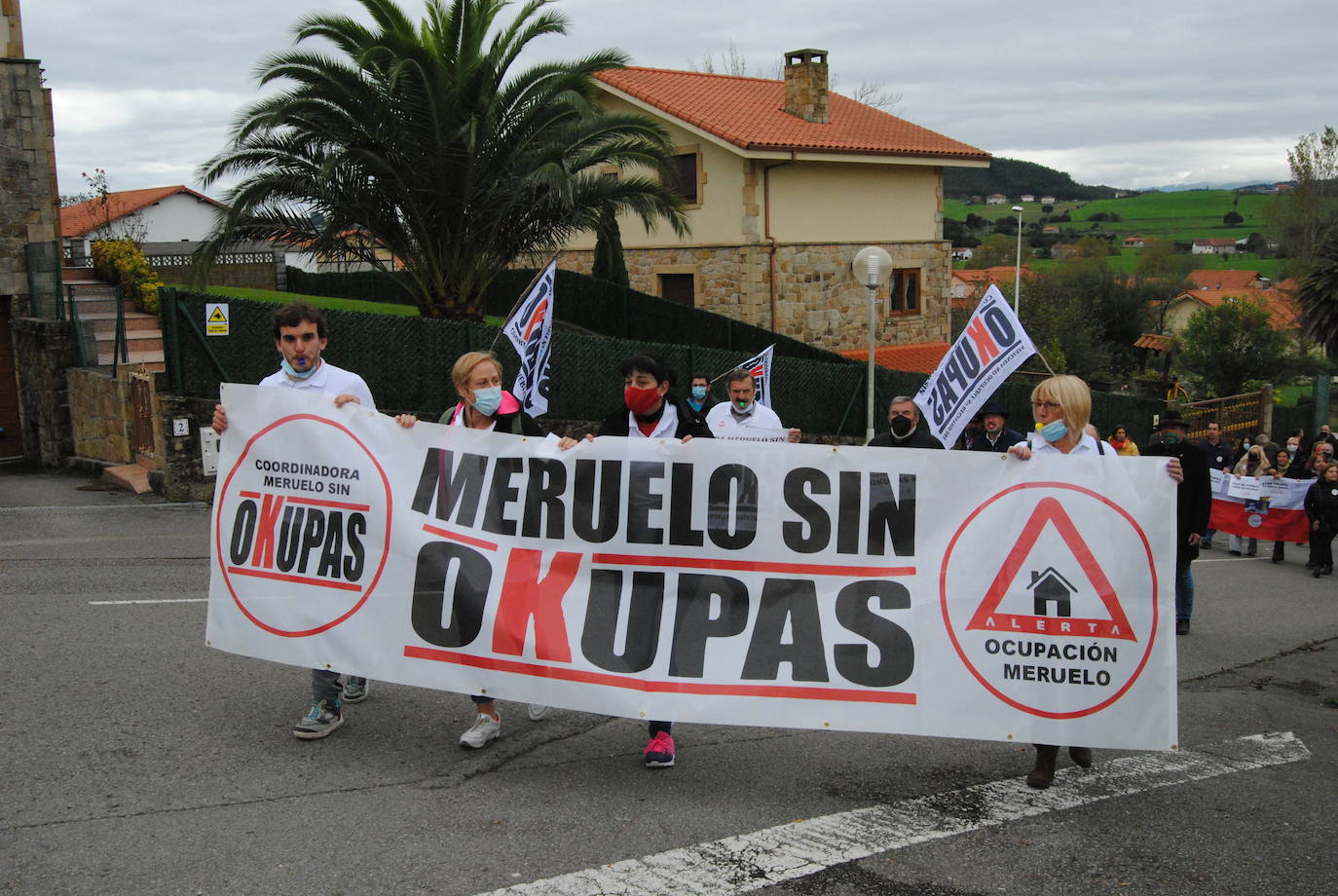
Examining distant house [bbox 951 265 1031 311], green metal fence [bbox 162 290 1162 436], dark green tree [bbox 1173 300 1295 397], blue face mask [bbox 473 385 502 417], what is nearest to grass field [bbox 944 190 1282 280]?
distant house [bbox 951 265 1031 311]

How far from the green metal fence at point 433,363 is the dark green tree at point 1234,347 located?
47502mm

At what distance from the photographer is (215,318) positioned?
44.3 ft

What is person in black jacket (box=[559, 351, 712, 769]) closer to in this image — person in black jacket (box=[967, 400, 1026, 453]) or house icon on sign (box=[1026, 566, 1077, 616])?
house icon on sign (box=[1026, 566, 1077, 616])

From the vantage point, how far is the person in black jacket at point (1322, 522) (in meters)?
14.4

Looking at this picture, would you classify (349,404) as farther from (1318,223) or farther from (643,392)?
(1318,223)

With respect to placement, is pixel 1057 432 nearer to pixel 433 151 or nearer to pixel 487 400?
pixel 487 400

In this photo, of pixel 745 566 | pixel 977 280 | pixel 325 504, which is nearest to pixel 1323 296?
pixel 745 566

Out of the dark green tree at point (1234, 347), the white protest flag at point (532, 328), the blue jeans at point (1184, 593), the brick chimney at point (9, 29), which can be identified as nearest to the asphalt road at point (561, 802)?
the blue jeans at point (1184, 593)

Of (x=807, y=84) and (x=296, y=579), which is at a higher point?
(x=807, y=84)

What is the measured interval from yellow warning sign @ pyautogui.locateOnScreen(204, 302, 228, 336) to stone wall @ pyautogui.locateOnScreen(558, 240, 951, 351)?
17076 millimetres

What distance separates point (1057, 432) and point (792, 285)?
81.6ft

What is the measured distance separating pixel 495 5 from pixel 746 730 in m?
13.7

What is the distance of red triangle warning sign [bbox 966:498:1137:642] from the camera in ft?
16.4

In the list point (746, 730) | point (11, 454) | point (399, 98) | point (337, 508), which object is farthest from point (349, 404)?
point (11, 454)
